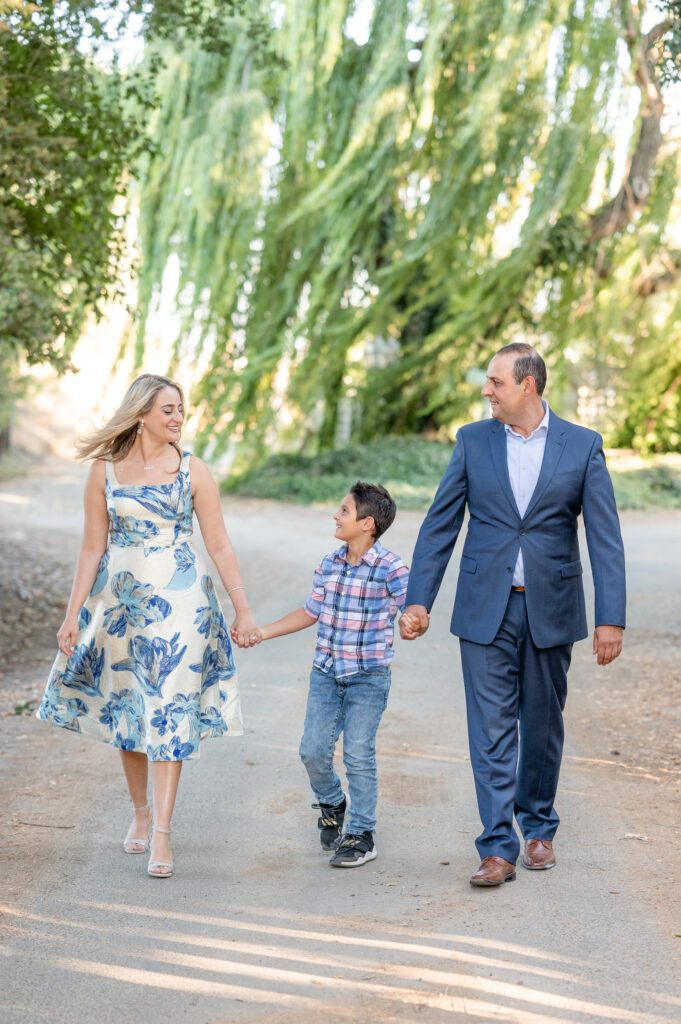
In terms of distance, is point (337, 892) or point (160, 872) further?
point (160, 872)

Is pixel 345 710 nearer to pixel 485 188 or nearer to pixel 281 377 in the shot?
pixel 485 188

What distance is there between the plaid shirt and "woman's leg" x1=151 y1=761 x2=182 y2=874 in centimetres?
71

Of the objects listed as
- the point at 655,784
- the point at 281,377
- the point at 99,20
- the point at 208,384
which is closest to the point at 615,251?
the point at 281,377

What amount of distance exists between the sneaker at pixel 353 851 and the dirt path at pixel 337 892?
7cm

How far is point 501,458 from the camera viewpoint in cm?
467

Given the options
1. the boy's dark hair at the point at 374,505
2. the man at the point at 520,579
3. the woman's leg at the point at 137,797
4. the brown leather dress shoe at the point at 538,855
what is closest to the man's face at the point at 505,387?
the man at the point at 520,579

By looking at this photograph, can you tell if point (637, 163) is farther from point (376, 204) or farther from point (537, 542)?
point (537, 542)

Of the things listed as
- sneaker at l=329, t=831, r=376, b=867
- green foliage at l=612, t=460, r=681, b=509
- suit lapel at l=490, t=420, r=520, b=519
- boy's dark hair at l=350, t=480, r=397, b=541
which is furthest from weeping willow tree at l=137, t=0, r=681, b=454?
sneaker at l=329, t=831, r=376, b=867

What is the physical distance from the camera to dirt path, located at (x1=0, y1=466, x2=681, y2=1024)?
3.48m

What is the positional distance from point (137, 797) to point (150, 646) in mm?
686

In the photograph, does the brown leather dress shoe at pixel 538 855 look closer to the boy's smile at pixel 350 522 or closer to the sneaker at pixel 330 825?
the sneaker at pixel 330 825

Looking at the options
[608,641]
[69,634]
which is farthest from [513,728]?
[69,634]

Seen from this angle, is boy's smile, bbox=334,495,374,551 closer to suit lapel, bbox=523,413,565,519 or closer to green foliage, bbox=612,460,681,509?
suit lapel, bbox=523,413,565,519

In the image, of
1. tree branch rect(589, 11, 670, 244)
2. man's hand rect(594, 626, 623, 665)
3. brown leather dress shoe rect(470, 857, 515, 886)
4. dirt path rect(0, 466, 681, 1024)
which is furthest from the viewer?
tree branch rect(589, 11, 670, 244)
